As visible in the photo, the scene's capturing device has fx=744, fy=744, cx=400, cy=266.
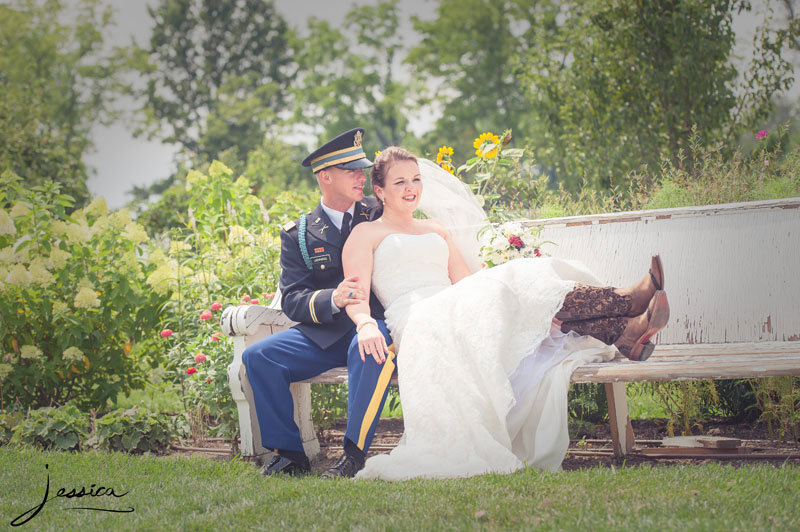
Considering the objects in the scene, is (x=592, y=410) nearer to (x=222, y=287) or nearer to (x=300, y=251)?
(x=300, y=251)

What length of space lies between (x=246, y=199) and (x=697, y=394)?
11.8ft

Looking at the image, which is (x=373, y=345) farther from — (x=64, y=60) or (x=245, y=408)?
(x=64, y=60)

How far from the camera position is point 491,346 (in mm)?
3070

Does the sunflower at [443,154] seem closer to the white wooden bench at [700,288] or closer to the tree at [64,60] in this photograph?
the white wooden bench at [700,288]

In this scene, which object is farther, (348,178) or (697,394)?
(697,394)

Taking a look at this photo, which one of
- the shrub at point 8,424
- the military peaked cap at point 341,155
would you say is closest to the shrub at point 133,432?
the shrub at point 8,424

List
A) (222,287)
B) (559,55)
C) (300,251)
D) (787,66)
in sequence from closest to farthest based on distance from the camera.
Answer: (300,251) < (222,287) < (787,66) < (559,55)

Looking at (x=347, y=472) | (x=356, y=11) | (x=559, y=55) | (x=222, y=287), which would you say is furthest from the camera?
(x=356, y=11)

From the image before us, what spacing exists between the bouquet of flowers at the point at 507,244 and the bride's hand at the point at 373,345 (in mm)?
855

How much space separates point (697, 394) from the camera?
4.16 meters

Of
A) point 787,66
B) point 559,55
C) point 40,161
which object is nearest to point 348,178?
point 787,66

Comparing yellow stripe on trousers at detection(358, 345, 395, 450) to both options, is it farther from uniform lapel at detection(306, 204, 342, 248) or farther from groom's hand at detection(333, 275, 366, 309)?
uniform lapel at detection(306, 204, 342, 248)

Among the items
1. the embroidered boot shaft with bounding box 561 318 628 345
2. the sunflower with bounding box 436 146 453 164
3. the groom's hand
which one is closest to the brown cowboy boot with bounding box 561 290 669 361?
the embroidered boot shaft with bounding box 561 318 628 345

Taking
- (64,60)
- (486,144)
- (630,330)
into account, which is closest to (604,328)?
(630,330)
